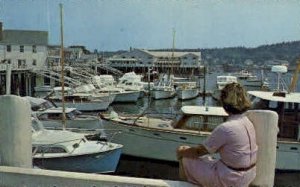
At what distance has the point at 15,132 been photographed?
15.3 feet

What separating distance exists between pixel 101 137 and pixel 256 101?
7.61 meters

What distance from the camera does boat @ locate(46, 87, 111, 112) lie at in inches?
1602

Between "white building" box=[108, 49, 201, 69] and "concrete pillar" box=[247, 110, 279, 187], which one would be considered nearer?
"concrete pillar" box=[247, 110, 279, 187]

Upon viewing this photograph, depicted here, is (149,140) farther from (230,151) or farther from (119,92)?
(119,92)

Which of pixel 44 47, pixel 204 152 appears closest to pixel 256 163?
pixel 204 152

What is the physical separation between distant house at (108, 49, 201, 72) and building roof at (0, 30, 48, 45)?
34900 millimetres

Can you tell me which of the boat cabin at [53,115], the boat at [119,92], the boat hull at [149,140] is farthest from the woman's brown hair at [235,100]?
the boat at [119,92]

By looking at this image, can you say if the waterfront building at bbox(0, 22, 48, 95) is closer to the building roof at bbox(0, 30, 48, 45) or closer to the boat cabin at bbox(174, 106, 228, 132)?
the building roof at bbox(0, 30, 48, 45)

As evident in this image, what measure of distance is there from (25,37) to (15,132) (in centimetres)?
6878

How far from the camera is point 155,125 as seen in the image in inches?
781

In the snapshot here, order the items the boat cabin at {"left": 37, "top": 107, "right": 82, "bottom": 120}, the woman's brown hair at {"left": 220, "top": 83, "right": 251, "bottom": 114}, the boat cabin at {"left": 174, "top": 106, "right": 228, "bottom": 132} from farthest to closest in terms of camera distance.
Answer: the boat cabin at {"left": 37, "top": 107, "right": 82, "bottom": 120} < the boat cabin at {"left": 174, "top": 106, "right": 228, "bottom": 132} < the woman's brown hair at {"left": 220, "top": 83, "right": 251, "bottom": 114}

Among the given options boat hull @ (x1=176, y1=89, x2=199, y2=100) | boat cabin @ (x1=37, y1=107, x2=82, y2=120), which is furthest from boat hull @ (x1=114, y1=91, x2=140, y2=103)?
boat cabin @ (x1=37, y1=107, x2=82, y2=120)

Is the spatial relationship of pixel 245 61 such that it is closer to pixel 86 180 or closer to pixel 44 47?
pixel 44 47

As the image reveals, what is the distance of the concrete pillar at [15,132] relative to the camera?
4594 mm
